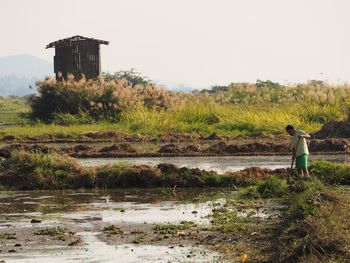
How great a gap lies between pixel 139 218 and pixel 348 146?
1563cm

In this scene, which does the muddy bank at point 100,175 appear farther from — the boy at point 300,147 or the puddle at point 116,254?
the puddle at point 116,254

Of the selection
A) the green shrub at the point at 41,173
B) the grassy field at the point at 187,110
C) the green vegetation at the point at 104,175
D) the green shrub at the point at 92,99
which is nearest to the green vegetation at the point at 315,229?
the green vegetation at the point at 104,175

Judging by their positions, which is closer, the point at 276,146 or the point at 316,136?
the point at 276,146

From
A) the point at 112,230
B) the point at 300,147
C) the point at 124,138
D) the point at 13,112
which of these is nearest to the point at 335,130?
the point at 124,138

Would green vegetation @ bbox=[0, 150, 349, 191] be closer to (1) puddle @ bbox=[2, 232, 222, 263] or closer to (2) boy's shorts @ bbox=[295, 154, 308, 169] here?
(2) boy's shorts @ bbox=[295, 154, 308, 169]

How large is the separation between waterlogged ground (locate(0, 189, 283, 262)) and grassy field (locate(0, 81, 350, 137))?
18833mm

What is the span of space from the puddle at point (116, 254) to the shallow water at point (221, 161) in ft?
40.3

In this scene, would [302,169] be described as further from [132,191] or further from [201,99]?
[201,99]

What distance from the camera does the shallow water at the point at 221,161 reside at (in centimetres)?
2772

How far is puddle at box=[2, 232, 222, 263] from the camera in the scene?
44.8 ft

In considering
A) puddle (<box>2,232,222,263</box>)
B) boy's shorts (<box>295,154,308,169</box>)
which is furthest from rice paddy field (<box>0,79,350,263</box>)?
boy's shorts (<box>295,154,308,169</box>)

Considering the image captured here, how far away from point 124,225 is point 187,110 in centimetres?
2791

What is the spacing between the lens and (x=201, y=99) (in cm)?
4966

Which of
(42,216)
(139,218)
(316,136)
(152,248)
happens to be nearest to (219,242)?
(152,248)
